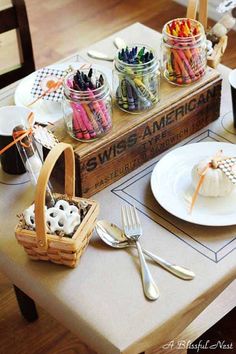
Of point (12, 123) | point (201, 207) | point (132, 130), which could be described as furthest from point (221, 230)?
point (12, 123)

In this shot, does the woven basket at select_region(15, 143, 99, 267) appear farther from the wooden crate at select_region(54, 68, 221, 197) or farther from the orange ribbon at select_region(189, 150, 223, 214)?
the orange ribbon at select_region(189, 150, 223, 214)

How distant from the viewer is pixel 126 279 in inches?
43.4

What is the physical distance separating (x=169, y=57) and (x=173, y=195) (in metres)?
0.32

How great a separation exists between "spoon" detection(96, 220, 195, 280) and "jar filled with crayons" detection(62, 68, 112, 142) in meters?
0.18

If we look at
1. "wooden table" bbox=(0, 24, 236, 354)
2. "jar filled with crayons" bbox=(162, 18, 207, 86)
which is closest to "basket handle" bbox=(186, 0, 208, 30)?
"jar filled with crayons" bbox=(162, 18, 207, 86)

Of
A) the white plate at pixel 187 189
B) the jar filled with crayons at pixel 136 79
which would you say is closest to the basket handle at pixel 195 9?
the jar filled with crayons at pixel 136 79

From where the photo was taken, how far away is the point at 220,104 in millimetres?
1473

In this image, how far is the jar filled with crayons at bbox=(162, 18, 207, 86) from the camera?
135cm

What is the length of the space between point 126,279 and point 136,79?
421mm

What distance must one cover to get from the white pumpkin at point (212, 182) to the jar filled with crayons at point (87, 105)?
20 centimetres

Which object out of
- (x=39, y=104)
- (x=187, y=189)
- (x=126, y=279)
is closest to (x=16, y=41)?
(x=39, y=104)

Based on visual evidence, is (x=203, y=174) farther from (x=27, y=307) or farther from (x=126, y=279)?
(x=27, y=307)

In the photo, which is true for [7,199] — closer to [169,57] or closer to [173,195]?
[173,195]

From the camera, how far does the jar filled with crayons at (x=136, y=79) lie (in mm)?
1279
